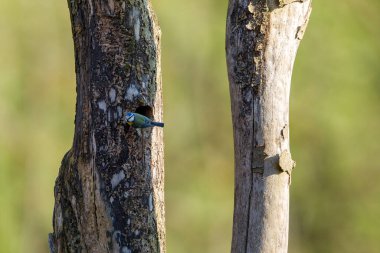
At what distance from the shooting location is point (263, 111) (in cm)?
388

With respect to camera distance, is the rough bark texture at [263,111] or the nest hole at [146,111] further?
the nest hole at [146,111]

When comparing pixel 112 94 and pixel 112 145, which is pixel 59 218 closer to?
pixel 112 145

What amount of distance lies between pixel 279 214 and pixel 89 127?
3.24ft

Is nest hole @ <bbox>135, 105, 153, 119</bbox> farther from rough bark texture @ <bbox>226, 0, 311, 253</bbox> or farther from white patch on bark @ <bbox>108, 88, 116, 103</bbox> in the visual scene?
rough bark texture @ <bbox>226, 0, 311, 253</bbox>

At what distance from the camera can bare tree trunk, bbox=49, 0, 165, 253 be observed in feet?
13.5

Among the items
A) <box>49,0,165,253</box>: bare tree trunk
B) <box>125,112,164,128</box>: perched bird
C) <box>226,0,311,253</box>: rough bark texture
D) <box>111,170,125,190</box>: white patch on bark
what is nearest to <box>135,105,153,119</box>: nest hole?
<box>49,0,165,253</box>: bare tree trunk

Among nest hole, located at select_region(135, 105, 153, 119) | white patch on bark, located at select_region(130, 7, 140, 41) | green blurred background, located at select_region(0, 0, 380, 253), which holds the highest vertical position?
green blurred background, located at select_region(0, 0, 380, 253)

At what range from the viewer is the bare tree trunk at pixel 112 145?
13.5 ft

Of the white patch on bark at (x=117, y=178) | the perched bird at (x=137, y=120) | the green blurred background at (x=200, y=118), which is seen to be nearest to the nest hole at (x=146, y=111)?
the perched bird at (x=137, y=120)

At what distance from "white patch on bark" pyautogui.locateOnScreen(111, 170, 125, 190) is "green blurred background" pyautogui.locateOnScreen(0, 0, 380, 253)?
7.69 metres

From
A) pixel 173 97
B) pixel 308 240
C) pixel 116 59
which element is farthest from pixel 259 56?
pixel 308 240

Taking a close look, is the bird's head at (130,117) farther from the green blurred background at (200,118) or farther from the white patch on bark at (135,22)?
the green blurred background at (200,118)

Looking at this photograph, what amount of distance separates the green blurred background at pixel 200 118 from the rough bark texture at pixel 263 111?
7.89 metres

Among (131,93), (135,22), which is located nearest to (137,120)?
(131,93)
